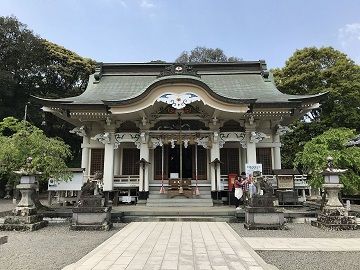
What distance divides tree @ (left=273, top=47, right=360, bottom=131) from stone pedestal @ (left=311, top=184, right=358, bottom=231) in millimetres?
15262

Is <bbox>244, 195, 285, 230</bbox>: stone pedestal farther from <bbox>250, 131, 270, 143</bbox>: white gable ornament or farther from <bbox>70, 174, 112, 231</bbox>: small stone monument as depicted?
<bbox>250, 131, 270, 143</bbox>: white gable ornament

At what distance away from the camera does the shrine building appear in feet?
48.3

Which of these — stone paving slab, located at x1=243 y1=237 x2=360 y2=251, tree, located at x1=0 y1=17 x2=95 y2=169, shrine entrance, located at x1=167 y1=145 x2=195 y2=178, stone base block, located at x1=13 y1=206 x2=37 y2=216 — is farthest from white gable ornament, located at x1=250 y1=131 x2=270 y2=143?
tree, located at x1=0 y1=17 x2=95 y2=169

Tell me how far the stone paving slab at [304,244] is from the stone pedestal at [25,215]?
6.86m

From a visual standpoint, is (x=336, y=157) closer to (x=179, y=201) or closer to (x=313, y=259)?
(x=313, y=259)

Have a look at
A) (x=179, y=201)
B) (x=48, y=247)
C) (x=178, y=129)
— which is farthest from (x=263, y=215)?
(x=178, y=129)

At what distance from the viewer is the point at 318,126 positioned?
24.3 meters

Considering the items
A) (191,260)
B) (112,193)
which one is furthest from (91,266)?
(112,193)

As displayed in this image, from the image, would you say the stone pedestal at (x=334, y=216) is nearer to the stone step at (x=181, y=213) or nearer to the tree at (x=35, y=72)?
the stone step at (x=181, y=213)

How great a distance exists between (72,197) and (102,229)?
6.53 m

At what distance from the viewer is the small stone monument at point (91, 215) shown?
968 centimetres

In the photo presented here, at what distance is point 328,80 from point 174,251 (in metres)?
23.6

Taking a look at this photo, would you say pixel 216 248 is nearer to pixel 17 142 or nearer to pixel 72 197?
pixel 17 142

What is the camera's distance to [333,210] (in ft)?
32.3
